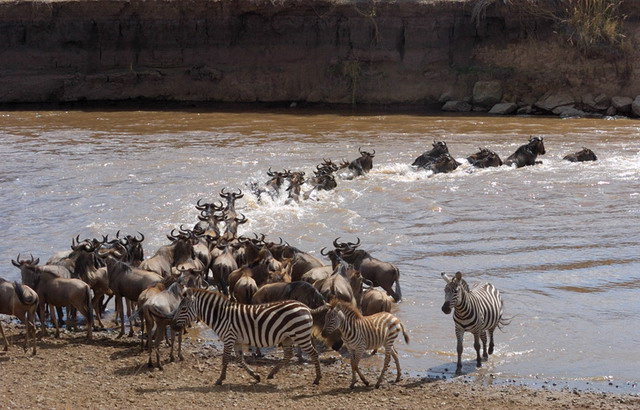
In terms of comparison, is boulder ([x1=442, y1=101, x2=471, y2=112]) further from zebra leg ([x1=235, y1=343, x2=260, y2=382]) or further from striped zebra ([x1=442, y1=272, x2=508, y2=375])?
zebra leg ([x1=235, y1=343, x2=260, y2=382])

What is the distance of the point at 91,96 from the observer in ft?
134

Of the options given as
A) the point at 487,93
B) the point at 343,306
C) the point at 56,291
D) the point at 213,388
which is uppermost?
the point at 487,93

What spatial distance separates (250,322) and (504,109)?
2841 centimetres

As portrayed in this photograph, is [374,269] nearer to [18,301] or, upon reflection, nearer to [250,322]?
[250,322]

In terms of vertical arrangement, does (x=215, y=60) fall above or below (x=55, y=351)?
above

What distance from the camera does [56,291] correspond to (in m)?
12.3

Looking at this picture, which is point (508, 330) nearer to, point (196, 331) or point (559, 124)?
point (196, 331)

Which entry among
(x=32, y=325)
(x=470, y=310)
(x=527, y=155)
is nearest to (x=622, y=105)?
(x=527, y=155)

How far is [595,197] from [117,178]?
12150mm

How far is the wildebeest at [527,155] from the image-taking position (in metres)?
25.7

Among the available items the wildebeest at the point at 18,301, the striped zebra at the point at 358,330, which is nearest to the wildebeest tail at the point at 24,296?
the wildebeest at the point at 18,301

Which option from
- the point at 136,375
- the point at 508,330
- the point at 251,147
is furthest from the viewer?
the point at 251,147

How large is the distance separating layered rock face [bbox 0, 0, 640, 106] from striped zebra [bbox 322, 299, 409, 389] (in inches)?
1141

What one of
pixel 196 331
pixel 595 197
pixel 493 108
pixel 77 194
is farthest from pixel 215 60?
pixel 196 331
